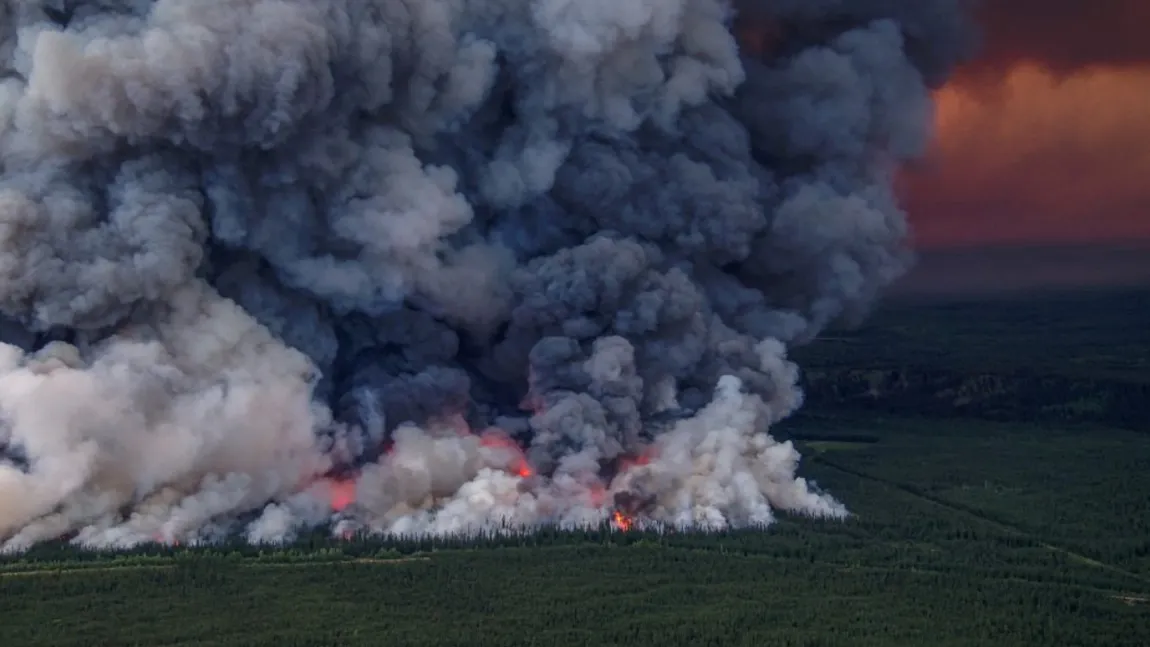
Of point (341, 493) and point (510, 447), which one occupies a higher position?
point (510, 447)

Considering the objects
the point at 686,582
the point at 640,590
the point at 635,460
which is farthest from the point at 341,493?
the point at 686,582

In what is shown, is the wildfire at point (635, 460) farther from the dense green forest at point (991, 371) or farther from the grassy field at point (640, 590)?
the dense green forest at point (991, 371)

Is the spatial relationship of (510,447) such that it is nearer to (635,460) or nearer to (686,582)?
(635,460)

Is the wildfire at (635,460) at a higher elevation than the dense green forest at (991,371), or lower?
lower

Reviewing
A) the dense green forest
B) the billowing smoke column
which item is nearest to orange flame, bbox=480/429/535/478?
the billowing smoke column

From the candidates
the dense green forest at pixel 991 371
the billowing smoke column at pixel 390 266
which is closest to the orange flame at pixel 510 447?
the billowing smoke column at pixel 390 266

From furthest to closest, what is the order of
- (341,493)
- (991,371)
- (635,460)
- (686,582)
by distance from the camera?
(991,371) → (635,460) → (341,493) → (686,582)

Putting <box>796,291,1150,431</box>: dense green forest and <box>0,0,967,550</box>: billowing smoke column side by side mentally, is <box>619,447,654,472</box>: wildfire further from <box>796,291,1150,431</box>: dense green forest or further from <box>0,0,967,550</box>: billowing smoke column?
<box>796,291,1150,431</box>: dense green forest
